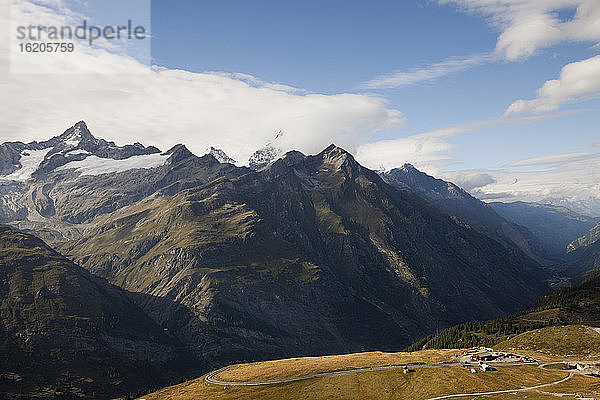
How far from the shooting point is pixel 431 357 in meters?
184

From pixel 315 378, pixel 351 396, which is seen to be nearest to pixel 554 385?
pixel 351 396

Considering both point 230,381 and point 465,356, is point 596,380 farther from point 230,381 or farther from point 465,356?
point 230,381

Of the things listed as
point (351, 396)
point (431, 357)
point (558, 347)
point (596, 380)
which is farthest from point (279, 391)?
point (558, 347)

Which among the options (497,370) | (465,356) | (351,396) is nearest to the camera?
(351,396)

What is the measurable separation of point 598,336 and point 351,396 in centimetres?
13648

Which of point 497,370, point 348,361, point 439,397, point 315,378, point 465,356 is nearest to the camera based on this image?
point 439,397

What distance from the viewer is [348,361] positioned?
633ft

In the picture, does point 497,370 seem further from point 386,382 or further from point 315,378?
point 315,378

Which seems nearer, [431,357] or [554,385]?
[554,385]

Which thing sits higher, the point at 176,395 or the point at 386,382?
the point at 386,382

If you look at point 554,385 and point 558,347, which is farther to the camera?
point 558,347

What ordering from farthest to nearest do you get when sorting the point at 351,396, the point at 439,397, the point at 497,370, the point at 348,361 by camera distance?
1. the point at 348,361
2. the point at 497,370
3. the point at 351,396
4. the point at 439,397

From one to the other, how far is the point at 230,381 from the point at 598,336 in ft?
574

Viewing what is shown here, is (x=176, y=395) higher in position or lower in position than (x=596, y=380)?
lower
